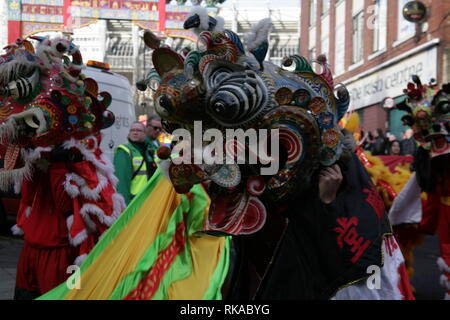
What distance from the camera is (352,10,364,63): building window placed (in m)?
17.3

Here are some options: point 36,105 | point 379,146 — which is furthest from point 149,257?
point 379,146

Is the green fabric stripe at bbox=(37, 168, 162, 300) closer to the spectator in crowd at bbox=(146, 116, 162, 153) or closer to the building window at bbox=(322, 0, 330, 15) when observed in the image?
the spectator in crowd at bbox=(146, 116, 162, 153)

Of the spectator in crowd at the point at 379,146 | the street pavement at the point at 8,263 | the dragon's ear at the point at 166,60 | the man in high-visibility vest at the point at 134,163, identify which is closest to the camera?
the dragon's ear at the point at 166,60

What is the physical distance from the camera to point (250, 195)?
7.23ft

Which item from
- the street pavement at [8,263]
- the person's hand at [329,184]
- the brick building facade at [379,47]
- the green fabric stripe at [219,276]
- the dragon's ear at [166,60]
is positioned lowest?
the street pavement at [8,263]

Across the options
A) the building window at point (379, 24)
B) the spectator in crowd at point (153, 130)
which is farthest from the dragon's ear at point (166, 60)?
the building window at point (379, 24)

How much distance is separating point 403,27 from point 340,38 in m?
5.01

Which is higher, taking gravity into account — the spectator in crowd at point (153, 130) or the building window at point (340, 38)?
the building window at point (340, 38)

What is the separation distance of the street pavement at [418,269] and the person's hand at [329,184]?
131 inches

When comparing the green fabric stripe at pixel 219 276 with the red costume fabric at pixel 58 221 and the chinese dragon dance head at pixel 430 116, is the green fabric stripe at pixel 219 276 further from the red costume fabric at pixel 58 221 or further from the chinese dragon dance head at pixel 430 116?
the chinese dragon dance head at pixel 430 116

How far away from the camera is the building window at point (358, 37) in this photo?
681 inches

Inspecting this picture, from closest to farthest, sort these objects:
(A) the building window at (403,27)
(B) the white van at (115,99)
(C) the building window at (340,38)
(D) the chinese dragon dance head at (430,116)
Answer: (D) the chinese dragon dance head at (430,116) < (B) the white van at (115,99) < (A) the building window at (403,27) < (C) the building window at (340,38)

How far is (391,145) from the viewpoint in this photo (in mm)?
9477
